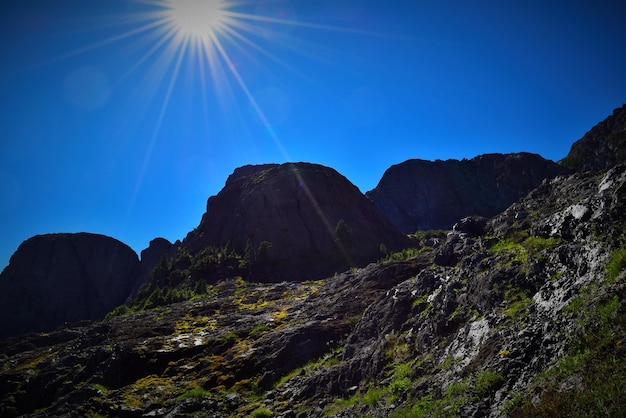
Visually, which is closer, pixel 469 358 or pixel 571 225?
pixel 469 358

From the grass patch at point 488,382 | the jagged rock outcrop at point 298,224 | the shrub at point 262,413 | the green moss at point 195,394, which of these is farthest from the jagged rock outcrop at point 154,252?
the grass patch at point 488,382

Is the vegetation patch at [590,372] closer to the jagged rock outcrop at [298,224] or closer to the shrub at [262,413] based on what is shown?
the shrub at [262,413]

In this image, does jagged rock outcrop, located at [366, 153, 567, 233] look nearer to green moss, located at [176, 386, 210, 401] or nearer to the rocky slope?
the rocky slope

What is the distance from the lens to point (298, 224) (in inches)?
3893

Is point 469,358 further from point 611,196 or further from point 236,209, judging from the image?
point 236,209

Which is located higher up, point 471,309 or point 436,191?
point 436,191

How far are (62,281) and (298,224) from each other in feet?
370

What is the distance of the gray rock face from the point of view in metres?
130

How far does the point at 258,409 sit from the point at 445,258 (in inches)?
600

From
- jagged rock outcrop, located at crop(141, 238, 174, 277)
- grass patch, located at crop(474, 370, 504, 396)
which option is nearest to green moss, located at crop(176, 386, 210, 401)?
grass patch, located at crop(474, 370, 504, 396)

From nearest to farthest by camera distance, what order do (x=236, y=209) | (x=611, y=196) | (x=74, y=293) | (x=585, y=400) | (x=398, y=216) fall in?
1. (x=585, y=400)
2. (x=611, y=196)
3. (x=236, y=209)
4. (x=74, y=293)
5. (x=398, y=216)

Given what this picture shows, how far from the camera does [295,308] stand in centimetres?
3453

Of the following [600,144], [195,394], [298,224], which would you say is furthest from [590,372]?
[600,144]

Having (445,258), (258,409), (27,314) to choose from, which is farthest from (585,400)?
(27,314)
